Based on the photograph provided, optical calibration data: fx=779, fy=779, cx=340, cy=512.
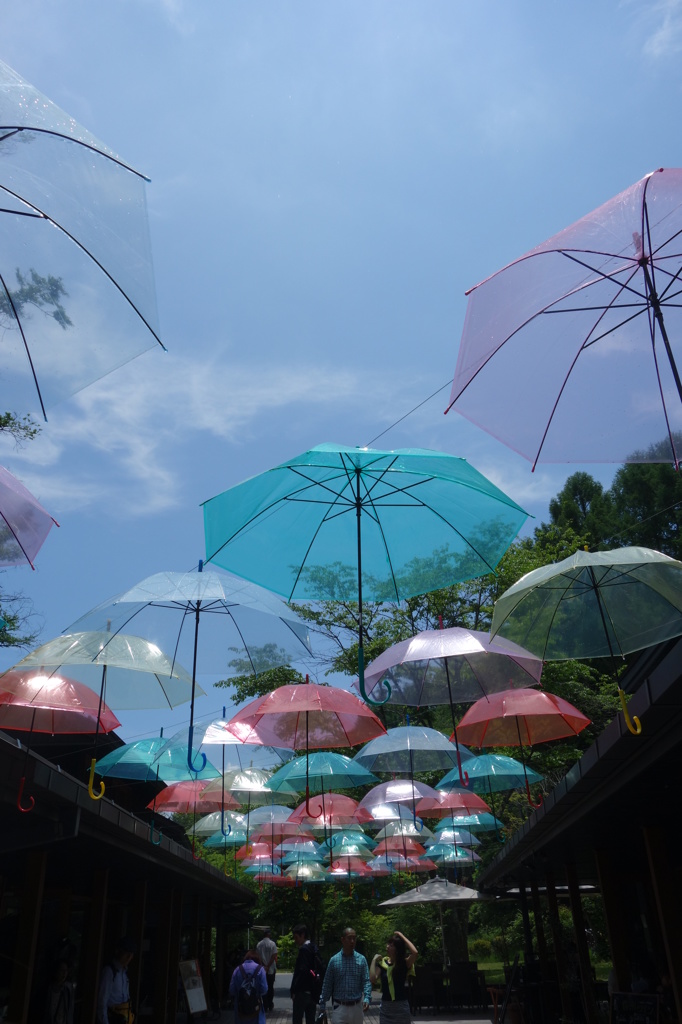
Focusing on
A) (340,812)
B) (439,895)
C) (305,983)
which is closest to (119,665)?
(305,983)

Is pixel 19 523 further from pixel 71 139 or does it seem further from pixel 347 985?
pixel 347 985

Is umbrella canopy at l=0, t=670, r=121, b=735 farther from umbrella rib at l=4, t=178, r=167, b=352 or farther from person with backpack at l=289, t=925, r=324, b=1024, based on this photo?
umbrella rib at l=4, t=178, r=167, b=352

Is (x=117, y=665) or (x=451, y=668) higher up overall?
(x=451, y=668)

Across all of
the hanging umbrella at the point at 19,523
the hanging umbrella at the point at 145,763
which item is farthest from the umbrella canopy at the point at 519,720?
the hanging umbrella at the point at 19,523

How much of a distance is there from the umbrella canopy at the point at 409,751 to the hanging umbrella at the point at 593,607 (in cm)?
463

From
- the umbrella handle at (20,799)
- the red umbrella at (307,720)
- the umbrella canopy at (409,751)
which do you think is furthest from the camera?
the umbrella canopy at (409,751)

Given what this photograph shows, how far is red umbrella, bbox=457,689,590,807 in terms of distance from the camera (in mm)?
8969

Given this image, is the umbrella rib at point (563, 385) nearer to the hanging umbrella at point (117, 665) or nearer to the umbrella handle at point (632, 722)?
the umbrella handle at point (632, 722)

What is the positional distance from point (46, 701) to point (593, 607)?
5482mm

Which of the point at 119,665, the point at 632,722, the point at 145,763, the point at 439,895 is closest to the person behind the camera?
the point at 632,722

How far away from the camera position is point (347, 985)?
7.80 meters

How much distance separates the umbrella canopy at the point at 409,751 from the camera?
12.0 meters

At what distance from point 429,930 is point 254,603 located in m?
23.1

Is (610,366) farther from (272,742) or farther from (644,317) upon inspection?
(272,742)
